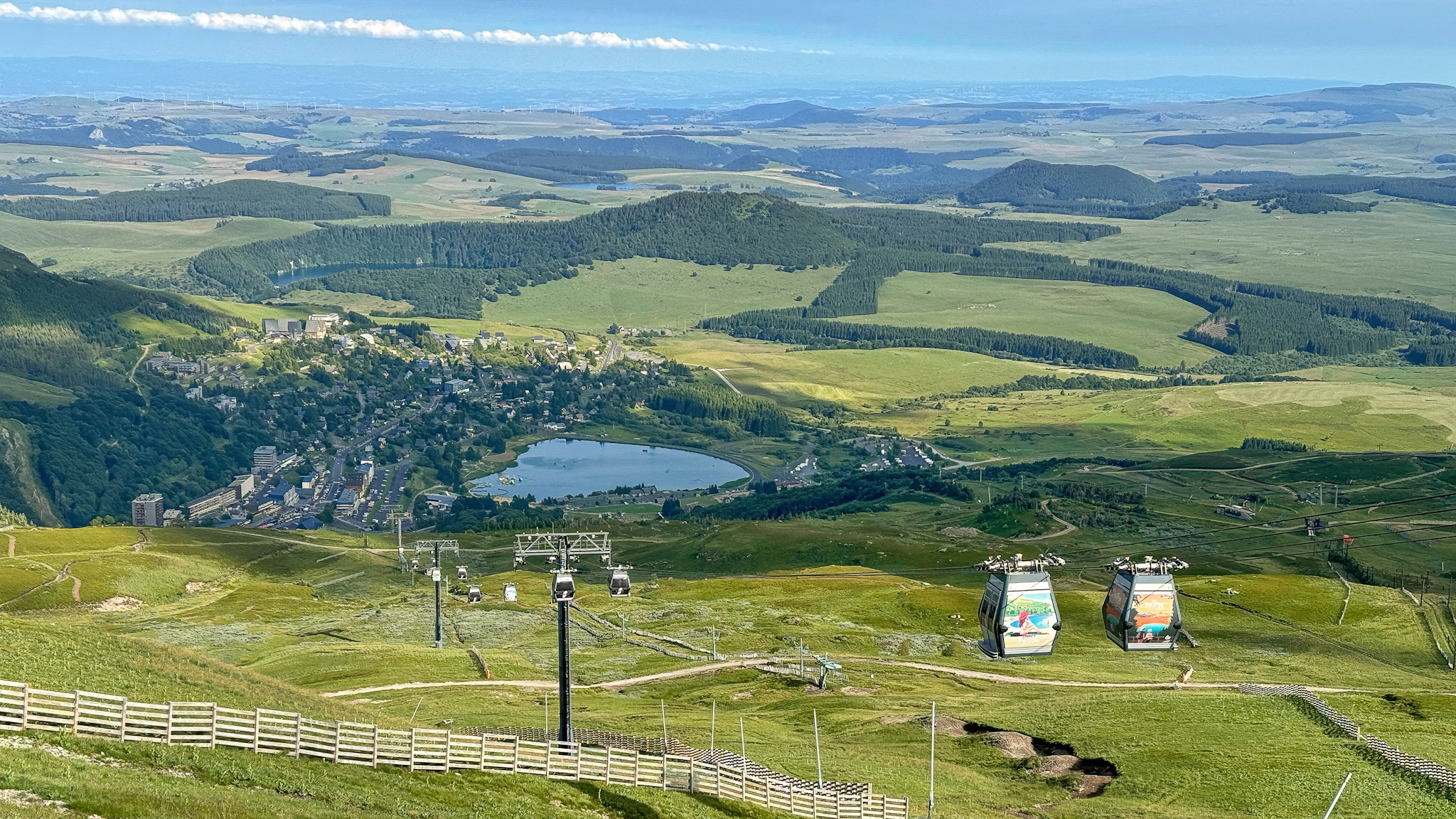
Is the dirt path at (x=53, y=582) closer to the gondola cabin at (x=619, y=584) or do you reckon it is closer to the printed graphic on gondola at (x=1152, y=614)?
the gondola cabin at (x=619, y=584)

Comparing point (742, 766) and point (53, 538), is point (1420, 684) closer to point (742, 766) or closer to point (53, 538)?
point (742, 766)

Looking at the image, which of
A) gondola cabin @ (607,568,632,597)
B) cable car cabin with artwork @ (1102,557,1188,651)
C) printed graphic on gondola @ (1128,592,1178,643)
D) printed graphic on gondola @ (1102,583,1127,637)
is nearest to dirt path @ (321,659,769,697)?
gondola cabin @ (607,568,632,597)

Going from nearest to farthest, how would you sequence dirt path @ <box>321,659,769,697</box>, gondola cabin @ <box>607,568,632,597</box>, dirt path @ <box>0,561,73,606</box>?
gondola cabin @ <box>607,568,632,597</box>, dirt path @ <box>321,659,769,697</box>, dirt path @ <box>0,561,73,606</box>

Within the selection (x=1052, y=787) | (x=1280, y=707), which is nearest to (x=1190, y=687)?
(x=1280, y=707)

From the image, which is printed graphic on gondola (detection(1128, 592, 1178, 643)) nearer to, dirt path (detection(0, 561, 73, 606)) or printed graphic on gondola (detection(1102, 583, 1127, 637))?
printed graphic on gondola (detection(1102, 583, 1127, 637))

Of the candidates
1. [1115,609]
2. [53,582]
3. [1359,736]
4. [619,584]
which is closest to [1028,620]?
[1115,609]
